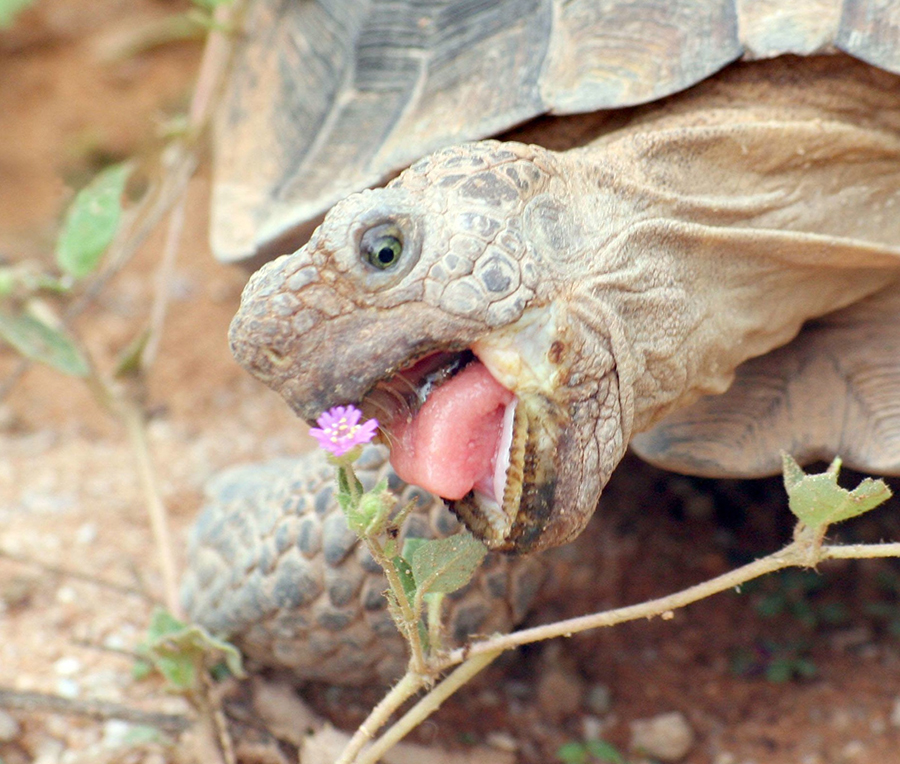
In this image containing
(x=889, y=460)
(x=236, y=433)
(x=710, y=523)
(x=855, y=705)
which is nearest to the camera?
(x=889, y=460)

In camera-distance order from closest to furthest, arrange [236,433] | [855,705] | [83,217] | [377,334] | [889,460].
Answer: [377,334], [889,460], [855,705], [83,217], [236,433]

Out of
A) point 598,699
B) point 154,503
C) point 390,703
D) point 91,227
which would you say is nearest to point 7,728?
point 154,503

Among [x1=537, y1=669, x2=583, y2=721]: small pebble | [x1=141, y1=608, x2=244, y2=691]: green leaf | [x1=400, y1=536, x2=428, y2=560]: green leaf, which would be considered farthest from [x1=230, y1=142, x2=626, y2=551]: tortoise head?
[x1=537, y1=669, x2=583, y2=721]: small pebble

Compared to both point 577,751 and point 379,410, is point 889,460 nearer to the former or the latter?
point 577,751

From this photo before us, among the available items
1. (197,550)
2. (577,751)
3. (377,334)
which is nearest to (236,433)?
(197,550)

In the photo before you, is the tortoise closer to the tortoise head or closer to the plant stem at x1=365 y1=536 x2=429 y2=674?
the tortoise head

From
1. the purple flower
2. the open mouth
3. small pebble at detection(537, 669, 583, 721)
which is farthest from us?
small pebble at detection(537, 669, 583, 721)
